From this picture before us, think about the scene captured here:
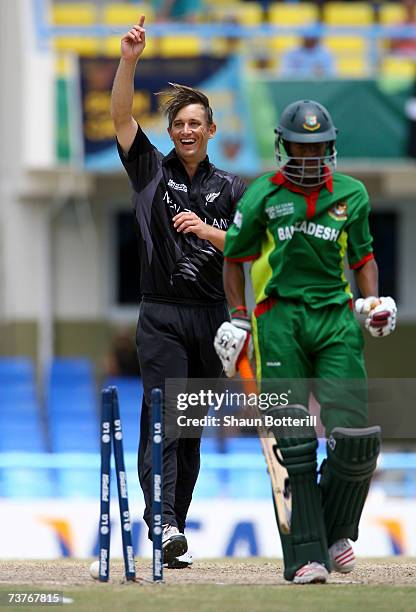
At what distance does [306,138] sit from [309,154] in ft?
0.27

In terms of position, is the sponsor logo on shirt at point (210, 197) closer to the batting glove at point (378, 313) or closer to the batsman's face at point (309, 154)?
the batsman's face at point (309, 154)

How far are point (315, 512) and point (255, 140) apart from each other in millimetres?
10919

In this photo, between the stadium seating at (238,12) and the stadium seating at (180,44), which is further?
the stadium seating at (238,12)

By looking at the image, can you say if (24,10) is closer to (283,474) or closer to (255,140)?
(255,140)

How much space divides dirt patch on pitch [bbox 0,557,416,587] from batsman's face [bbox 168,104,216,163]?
196cm

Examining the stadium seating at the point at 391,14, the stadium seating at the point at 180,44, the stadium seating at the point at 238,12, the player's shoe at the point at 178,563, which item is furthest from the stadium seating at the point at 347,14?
the player's shoe at the point at 178,563

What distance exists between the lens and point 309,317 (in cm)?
635

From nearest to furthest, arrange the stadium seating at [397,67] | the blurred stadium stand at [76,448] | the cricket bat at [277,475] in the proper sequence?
the cricket bat at [277,475]
the blurred stadium stand at [76,448]
the stadium seating at [397,67]

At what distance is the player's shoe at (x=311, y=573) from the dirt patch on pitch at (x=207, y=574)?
157mm

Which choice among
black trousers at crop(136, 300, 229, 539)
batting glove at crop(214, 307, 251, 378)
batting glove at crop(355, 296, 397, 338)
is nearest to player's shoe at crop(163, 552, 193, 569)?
black trousers at crop(136, 300, 229, 539)

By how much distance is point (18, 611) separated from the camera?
5.68 m

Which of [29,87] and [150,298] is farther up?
[29,87]

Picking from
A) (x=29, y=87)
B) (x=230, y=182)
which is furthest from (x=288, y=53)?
(x=230, y=182)

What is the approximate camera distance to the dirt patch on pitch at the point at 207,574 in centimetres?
656
